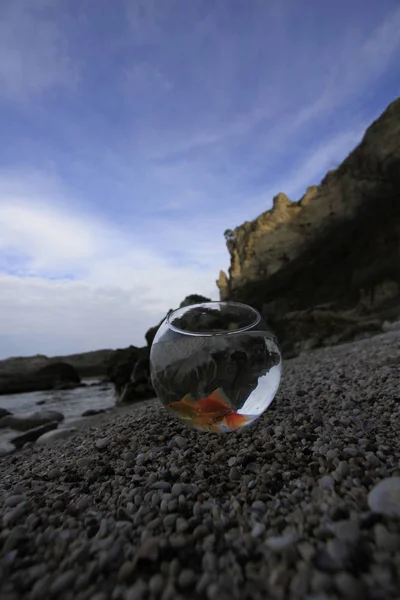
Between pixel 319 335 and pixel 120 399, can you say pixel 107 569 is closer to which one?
pixel 120 399

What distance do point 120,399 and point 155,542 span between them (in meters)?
8.28

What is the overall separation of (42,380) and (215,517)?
1938 centimetres

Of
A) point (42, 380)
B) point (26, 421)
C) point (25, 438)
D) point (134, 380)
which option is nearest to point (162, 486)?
point (25, 438)

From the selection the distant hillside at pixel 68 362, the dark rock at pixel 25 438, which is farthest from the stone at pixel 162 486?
the distant hillside at pixel 68 362

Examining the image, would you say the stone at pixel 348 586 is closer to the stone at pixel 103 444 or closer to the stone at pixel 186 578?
the stone at pixel 186 578

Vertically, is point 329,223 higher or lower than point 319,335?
higher

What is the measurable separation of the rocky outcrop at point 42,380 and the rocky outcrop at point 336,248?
35.9 feet

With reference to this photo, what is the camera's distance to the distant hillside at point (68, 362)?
61.6 feet

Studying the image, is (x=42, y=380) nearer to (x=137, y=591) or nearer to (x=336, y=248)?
(x=336, y=248)

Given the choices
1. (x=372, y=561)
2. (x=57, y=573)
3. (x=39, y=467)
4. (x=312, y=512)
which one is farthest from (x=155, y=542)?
(x=39, y=467)

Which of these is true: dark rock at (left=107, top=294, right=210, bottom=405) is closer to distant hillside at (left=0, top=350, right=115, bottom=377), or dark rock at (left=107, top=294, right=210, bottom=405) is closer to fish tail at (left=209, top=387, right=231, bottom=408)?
fish tail at (left=209, top=387, right=231, bottom=408)

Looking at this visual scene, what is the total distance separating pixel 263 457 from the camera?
1798 millimetres

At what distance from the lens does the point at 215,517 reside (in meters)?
1.30

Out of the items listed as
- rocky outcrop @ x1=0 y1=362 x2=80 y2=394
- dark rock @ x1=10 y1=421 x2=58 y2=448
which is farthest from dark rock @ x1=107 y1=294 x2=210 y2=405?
rocky outcrop @ x1=0 y1=362 x2=80 y2=394
